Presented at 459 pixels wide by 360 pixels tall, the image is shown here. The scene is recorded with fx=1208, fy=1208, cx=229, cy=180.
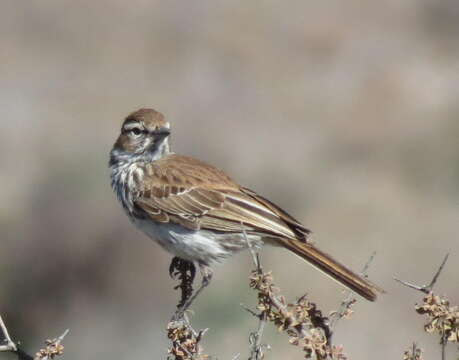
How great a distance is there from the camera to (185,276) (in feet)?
23.4

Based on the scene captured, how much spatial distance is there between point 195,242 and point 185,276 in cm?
67

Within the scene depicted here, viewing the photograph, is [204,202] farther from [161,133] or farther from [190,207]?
[161,133]

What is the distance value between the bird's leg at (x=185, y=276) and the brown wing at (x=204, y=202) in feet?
0.89

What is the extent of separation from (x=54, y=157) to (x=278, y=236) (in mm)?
11285

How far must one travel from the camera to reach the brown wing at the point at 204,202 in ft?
25.2

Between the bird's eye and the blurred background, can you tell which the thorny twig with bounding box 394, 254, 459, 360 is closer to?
the bird's eye

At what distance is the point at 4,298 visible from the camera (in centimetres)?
1345

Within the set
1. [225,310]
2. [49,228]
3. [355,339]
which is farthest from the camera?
[49,228]

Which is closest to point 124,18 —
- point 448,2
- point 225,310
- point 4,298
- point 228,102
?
point 228,102

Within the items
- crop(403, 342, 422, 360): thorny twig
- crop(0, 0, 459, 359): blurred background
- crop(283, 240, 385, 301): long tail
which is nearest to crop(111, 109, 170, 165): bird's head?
crop(283, 240, 385, 301): long tail

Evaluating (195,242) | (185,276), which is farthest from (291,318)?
(195,242)

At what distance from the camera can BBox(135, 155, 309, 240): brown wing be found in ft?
25.2

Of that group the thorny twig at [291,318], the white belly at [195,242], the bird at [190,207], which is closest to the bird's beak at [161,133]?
the bird at [190,207]

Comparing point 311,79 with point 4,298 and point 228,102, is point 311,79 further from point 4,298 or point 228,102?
point 4,298
